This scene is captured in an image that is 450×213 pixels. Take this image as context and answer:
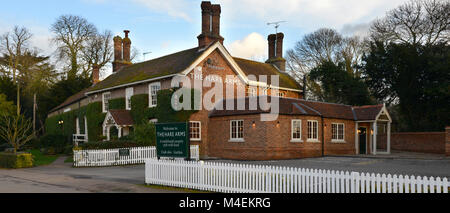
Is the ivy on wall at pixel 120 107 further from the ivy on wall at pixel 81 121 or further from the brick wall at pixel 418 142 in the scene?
the brick wall at pixel 418 142

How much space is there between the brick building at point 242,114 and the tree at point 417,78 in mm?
4482

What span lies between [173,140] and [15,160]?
517 inches

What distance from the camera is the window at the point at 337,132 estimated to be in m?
27.7

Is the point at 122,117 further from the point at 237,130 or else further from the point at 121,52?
the point at 121,52

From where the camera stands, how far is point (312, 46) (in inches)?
1789

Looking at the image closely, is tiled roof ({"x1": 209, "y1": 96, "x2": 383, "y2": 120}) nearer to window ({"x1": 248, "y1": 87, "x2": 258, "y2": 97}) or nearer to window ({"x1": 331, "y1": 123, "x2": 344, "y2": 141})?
window ({"x1": 331, "y1": 123, "x2": 344, "y2": 141})

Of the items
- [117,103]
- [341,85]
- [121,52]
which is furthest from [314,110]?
[121,52]

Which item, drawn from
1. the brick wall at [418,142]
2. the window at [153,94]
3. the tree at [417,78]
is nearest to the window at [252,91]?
the window at [153,94]

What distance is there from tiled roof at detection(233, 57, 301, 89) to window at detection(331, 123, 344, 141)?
28.0ft

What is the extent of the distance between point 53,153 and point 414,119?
30741mm

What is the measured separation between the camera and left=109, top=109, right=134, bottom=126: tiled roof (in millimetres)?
30858

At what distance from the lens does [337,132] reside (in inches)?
1103
